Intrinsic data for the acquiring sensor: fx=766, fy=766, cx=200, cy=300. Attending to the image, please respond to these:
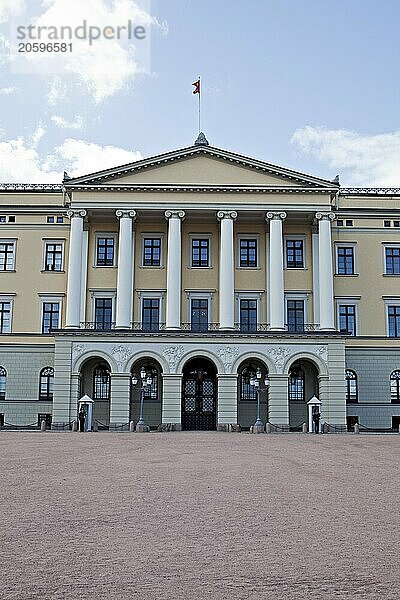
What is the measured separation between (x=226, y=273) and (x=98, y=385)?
37.0ft

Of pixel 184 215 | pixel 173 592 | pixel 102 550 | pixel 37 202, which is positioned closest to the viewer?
pixel 173 592

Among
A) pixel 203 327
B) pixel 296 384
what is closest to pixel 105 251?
pixel 203 327

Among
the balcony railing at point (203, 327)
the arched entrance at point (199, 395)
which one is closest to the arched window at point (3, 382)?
the balcony railing at point (203, 327)

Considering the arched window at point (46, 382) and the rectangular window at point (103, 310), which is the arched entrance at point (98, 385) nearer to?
the arched window at point (46, 382)

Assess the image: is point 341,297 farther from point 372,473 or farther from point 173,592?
point 173,592

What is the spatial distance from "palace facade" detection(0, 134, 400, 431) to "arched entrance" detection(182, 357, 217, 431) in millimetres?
94

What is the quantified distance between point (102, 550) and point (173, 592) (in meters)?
2.09

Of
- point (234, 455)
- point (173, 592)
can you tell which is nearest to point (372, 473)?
point (234, 455)

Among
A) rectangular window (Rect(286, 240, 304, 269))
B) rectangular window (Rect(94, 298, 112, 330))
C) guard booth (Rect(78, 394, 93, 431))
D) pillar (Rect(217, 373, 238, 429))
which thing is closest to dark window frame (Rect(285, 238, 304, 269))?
rectangular window (Rect(286, 240, 304, 269))

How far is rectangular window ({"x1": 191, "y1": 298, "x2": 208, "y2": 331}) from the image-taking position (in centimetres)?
5212

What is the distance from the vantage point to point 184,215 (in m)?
50.2

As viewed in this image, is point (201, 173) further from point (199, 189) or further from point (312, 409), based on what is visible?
point (312, 409)

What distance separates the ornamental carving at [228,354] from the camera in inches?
1863

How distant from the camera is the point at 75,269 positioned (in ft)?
161
